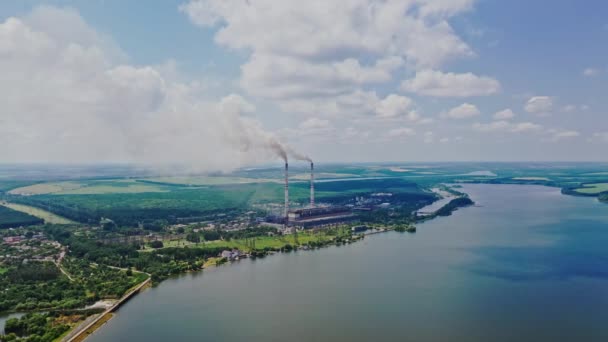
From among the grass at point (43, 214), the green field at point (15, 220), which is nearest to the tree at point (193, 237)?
the grass at point (43, 214)

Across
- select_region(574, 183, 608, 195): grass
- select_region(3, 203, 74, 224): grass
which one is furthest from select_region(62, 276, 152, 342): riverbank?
select_region(574, 183, 608, 195): grass

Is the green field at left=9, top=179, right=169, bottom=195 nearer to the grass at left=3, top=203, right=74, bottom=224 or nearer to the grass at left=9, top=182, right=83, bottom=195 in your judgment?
the grass at left=9, top=182, right=83, bottom=195

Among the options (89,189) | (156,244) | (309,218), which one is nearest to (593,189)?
(309,218)

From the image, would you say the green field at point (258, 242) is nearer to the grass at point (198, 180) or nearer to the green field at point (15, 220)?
the green field at point (15, 220)

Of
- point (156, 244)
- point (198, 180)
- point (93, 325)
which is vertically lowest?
point (93, 325)

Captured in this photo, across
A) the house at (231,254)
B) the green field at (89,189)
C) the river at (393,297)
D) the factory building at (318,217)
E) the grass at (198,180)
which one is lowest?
the river at (393,297)

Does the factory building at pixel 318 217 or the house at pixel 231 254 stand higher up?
the factory building at pixel 318 217

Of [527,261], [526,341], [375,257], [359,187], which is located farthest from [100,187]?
[526,341]

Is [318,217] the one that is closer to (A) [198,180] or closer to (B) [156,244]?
(B) [156,244]

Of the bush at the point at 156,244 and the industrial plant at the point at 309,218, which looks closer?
the bush at the point at 156,244
